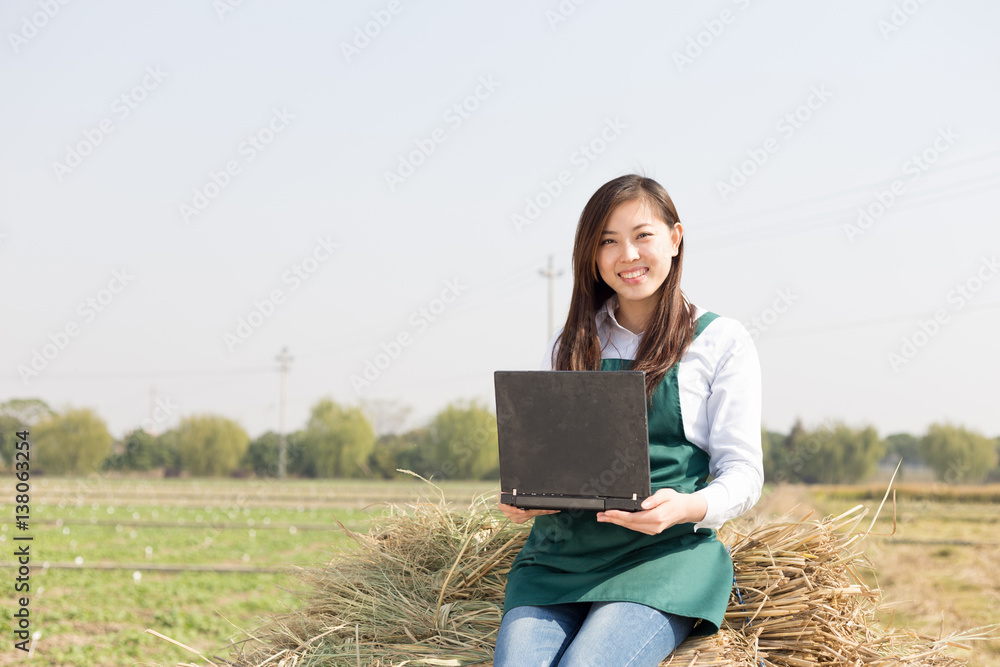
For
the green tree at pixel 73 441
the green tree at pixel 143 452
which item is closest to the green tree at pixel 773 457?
the green tree at pixel 143 452

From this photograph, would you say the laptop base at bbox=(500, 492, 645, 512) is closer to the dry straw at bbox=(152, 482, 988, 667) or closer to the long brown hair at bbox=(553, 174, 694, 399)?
the long brown hair at bbox=(553, 174, 694, 399)

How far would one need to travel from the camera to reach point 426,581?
2.46 metres

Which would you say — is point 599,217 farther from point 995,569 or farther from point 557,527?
point 995,569

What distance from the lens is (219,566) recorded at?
981 centimetres

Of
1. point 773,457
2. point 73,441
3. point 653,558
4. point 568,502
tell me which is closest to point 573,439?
point 568,502

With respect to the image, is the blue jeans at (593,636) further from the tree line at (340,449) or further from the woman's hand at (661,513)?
the tree line at (340,449)

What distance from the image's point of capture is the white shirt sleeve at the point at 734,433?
5.96 ft

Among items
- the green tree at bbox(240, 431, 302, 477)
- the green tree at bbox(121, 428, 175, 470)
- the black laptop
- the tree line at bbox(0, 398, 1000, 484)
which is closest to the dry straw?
the black laptop

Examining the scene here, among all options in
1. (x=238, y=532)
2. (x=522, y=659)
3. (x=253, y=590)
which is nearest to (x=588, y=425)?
(x=522, y=659)

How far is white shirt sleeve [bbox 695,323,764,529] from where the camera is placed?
1816mm

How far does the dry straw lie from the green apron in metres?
0.18

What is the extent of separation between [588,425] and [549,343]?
0.65 meters

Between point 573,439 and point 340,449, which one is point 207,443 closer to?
point 340,449

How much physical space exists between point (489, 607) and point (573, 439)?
0.81 metres
